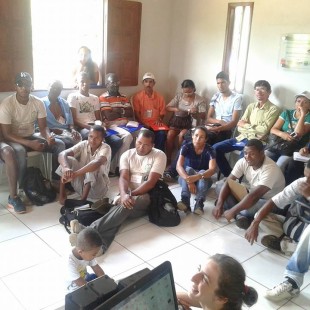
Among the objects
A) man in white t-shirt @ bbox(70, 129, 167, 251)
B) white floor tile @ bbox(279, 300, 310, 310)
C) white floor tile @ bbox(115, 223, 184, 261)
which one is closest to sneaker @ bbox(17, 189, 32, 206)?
man in white t-shirt @ bbox(70, 129, 167, 251)

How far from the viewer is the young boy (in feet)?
6.66

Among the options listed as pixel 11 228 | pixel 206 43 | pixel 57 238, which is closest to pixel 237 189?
pixel 57 238

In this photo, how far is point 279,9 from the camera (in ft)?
14.0

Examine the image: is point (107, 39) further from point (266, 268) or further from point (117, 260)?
point (266, 268)

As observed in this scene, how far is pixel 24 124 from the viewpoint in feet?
12.1

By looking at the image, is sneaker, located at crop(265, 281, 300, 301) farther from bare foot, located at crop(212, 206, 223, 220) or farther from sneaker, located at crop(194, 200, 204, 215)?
sneaker, located at crop(194, 200, 204, 215)

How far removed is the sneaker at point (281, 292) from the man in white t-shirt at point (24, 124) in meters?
2.48

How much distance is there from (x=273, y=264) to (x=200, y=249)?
56cm

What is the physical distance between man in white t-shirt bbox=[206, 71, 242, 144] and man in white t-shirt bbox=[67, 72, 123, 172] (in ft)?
4.03

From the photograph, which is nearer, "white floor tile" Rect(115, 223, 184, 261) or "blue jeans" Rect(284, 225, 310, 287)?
"blue jeans" Rect(284, 225, 310, 287)

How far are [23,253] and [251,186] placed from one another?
2.03 meters

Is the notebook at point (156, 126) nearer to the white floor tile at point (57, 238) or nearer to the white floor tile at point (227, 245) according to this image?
the white floor tile at point (227, 245)

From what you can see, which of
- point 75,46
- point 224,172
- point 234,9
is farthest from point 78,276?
point 234,9

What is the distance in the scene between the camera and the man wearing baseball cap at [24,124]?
3535 mm
